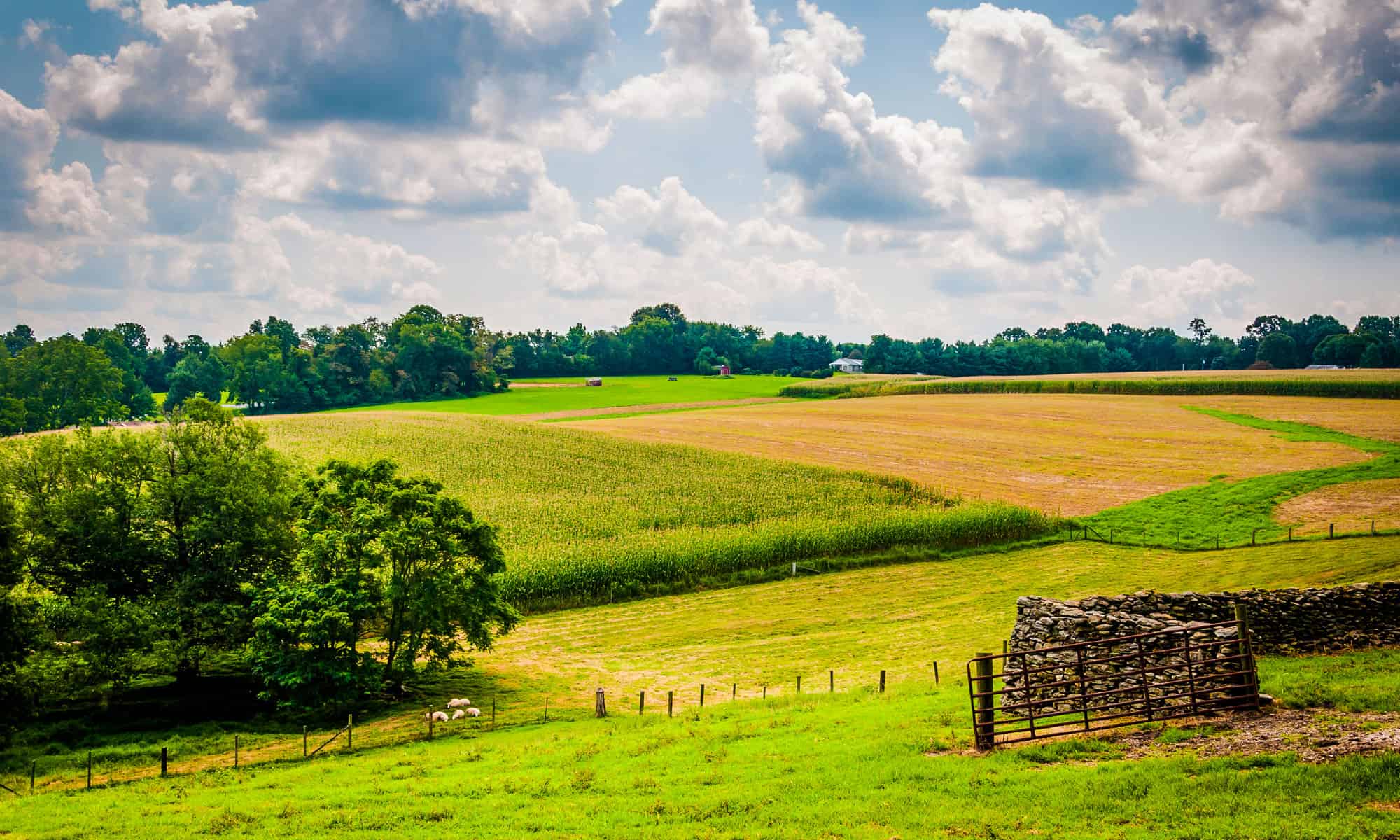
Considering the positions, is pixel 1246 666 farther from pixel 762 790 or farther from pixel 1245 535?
pixel 1245 535

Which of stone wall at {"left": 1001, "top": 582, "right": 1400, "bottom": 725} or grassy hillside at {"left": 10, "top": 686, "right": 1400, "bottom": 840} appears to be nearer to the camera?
grassy hillside at {"left": 10, "top": 686, "right": 1400, "bottom": 840}

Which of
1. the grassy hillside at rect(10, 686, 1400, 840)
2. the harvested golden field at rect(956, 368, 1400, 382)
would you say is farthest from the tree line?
the grassy hillside at rect(10, 686, 1400, 840)

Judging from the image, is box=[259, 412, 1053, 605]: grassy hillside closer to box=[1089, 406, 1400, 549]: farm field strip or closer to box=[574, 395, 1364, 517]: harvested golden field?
box=[1089, 406, 1400, 549]: farm field strip

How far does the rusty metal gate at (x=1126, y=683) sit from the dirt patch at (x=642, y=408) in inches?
3780

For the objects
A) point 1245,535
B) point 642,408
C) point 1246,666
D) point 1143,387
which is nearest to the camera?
point 1246,666

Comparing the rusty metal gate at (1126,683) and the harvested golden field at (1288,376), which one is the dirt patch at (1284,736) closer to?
the rusty metal gate at (1126,683)

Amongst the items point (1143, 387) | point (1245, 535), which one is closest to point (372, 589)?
point (1245, 535)

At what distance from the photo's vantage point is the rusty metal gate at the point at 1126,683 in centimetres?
1681

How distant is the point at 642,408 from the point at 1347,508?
291 feet

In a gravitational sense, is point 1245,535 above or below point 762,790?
below

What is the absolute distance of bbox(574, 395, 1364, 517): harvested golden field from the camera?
6300 centimetres

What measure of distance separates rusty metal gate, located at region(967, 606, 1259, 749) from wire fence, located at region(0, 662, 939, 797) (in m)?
8.15

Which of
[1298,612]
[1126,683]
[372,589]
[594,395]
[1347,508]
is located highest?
[594,395]

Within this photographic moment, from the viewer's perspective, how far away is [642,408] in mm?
126875
